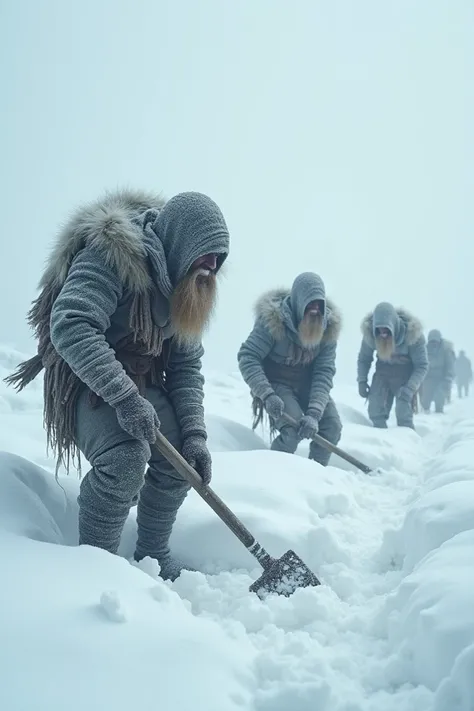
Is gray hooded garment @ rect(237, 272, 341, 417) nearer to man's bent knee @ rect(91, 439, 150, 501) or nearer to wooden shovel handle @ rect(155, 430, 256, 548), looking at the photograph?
wooden shovel handle @ rect(155, 430, 256, 548)

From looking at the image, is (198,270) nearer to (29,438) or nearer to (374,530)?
(374,530)

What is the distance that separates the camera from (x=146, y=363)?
2156mm

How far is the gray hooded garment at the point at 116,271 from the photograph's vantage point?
5.93 feet

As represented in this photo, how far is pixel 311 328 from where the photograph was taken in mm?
4332

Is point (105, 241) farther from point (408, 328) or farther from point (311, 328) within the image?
point (408, 328)

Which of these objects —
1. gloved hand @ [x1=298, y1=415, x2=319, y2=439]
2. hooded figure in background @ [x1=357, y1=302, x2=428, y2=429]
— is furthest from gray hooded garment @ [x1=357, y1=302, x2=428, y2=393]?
gloved hand @ [x1=298, y1=415, x2=319, y2=439]

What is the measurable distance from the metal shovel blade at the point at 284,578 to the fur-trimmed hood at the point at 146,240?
114 centimetres

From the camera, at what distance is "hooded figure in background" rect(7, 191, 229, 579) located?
183 cm

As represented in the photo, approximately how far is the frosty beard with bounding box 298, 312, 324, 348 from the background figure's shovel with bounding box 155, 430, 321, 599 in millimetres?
2466

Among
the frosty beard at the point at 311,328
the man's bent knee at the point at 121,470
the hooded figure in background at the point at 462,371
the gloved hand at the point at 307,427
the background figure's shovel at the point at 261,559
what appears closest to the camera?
the man's bent knee at the point at 121,470

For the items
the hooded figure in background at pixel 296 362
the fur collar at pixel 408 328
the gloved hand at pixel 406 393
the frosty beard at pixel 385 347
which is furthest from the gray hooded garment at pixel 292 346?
the gloved hand at pixel 406 393

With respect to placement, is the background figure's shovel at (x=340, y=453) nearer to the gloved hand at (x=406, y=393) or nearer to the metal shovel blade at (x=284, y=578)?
the metal shovel blade at (x=284, y=578)

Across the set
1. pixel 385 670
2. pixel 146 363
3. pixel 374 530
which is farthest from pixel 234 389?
pixel 385 670

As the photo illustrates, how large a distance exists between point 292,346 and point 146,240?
2.66m
